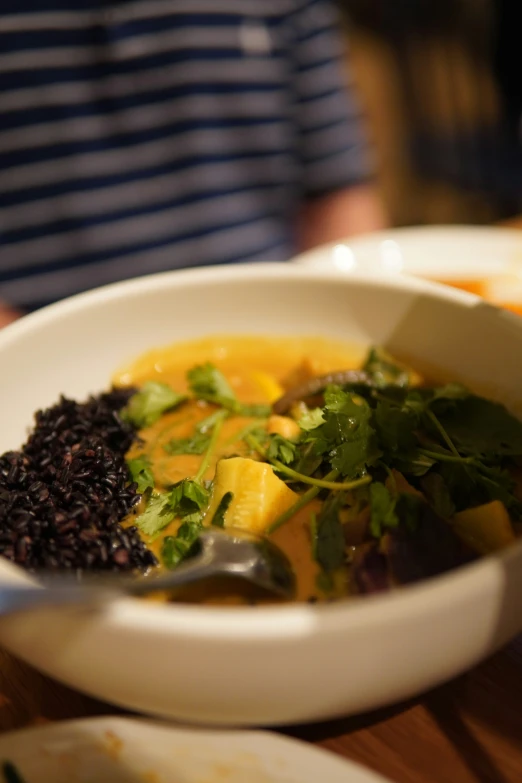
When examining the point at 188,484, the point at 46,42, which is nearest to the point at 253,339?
the point at 188,484

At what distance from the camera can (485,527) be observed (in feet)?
3.33

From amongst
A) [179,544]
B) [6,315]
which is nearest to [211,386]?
[179,544]

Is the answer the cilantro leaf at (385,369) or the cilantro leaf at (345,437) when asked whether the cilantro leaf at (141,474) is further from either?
the cilantro leaf at (385,369)

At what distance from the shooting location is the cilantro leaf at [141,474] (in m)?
1.19

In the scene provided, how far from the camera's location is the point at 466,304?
4.64ft

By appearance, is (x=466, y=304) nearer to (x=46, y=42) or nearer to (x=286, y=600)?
(x=286, y=600)

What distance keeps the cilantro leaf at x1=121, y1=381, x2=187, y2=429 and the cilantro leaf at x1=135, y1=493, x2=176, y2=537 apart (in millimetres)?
295

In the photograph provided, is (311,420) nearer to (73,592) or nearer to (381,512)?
(381,512)

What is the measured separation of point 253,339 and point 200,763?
1029mm

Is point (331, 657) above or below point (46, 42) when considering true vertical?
below

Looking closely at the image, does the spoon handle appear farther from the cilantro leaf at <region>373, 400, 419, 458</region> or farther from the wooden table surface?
the cilantro leaf at <region>373, 400, 419, 458</region>

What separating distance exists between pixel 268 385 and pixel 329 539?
580mm

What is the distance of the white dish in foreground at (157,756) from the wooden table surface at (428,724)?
112 millimetres

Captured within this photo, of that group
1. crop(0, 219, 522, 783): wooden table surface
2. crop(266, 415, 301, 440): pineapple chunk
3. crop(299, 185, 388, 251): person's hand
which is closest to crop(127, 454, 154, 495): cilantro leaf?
crop(266, 415, 301, 440): pineapple chunk
